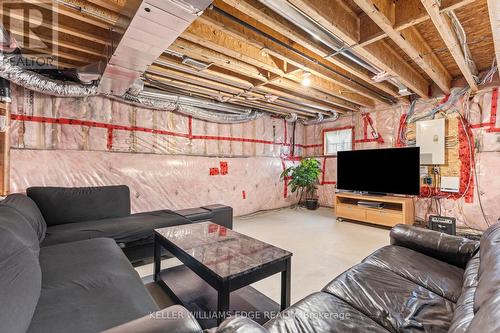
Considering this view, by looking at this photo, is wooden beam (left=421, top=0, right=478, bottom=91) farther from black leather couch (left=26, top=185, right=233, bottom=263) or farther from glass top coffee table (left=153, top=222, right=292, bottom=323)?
black leather couch (left=26, top=185, right=233, bottom=263)

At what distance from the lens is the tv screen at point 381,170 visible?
384 cm

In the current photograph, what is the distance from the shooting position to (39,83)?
277cm

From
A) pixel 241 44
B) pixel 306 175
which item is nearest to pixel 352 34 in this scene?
pixel 241 44

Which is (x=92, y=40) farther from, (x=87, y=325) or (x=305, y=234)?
(x=305, y=234)

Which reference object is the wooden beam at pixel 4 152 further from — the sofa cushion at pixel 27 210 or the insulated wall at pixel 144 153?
the sofa cushion at pixel 27 210

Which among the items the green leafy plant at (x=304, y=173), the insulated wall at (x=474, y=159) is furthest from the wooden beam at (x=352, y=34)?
→ the green leafy plant at (x=304, y=173)

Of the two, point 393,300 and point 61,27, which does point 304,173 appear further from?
point 61,27

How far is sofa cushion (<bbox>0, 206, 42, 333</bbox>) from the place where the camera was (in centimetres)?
85

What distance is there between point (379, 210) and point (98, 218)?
14.4 ft

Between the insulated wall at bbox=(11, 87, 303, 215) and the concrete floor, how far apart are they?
0.90m

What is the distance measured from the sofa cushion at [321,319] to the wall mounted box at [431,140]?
4.04 metres

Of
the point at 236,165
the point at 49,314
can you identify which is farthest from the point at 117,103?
the point at 49,314

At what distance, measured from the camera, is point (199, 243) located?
1.90 meters

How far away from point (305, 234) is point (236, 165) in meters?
2.11
